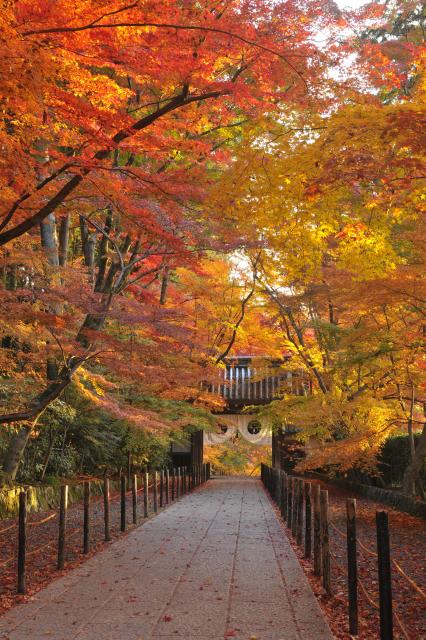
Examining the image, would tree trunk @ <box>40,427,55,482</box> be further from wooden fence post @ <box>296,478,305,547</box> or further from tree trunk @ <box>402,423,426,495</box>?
tree trunk @ <box>402,423,426,495</box>

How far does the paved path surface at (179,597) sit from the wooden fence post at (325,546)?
206 millimetres

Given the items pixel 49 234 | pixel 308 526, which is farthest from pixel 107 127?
pixel 49 234

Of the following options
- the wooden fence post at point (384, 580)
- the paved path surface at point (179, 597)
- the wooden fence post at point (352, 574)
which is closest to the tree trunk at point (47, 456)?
the paved path surface at point (179, 597)

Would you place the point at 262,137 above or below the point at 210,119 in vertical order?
below

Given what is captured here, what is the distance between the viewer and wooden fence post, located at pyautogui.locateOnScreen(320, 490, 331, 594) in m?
5.86

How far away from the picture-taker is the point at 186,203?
12094 millimetres

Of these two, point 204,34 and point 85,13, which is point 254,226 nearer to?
point 204,34

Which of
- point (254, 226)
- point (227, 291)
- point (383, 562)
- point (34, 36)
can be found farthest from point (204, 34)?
point (227, 291)

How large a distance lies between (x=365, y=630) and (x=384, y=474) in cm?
1558

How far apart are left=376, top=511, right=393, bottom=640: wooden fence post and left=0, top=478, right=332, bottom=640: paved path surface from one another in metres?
0.57

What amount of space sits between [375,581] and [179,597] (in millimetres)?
2516

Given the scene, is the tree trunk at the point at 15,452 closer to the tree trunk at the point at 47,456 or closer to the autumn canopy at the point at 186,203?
the autumn canopy at the point at 186,203

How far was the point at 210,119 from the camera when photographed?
10805mm

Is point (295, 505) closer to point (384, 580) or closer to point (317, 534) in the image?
point (317, 534)
